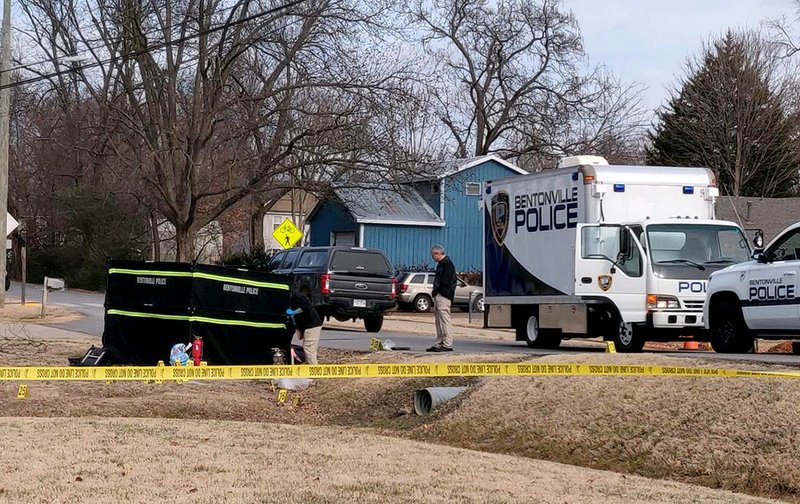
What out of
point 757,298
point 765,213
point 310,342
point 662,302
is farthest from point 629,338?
point 765,213

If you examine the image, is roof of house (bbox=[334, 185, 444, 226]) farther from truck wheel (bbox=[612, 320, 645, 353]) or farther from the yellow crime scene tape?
the yellow crime scene tape

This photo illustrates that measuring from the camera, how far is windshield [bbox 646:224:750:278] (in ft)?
59.4

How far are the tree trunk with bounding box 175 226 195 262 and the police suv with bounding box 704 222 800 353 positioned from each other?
75.7 feet

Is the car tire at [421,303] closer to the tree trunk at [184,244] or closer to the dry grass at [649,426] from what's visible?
the tree trunk at [184,244]

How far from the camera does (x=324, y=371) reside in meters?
12.8

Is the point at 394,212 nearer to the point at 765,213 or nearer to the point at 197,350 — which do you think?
the point at 765,213

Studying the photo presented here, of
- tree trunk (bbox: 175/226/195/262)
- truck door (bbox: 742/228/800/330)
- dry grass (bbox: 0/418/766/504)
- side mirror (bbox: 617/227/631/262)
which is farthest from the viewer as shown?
tree trunk (bbox: 175/226/195/262)

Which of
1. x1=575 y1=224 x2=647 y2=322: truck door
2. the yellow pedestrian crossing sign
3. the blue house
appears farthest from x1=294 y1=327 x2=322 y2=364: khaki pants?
the blue house

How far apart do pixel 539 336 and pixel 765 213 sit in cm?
2566

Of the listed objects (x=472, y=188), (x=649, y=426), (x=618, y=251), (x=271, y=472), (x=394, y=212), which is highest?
(x=472, y=188)

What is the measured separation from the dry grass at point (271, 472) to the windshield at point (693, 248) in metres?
8.24

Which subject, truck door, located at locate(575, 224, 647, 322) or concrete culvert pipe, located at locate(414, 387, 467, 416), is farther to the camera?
truck door, located at locate(575, 224, 647, 322)

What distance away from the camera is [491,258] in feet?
72.4

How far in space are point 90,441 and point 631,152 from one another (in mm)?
56214
